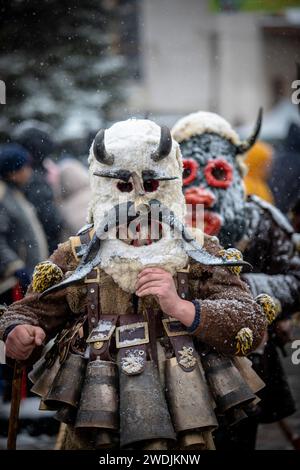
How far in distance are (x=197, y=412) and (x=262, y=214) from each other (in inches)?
70.8

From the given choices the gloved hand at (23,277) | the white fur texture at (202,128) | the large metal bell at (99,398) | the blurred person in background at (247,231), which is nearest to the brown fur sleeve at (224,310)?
the large metal bell at (99,398)

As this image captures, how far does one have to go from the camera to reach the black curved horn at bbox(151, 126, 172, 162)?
300cm

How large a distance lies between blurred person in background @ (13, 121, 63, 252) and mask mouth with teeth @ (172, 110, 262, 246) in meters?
2.00

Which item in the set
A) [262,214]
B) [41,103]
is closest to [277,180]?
[262,214]

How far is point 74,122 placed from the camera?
10648mm

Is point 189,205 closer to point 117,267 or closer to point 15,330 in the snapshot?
point 117,267

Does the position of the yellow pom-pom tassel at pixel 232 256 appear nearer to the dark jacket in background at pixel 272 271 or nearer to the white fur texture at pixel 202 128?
the dark jacket in background at pixel 272 271

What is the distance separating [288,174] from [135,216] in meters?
4.31

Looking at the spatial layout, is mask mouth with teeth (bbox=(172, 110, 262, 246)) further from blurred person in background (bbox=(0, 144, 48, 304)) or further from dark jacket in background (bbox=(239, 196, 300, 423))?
blurred person in background (bbox=(0, 144, 48, 304))

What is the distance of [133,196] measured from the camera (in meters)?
3.04

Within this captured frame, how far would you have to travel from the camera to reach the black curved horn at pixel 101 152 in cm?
301

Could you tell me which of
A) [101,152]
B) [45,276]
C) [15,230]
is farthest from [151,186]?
[15,230]

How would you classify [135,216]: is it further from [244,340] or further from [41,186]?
[41,186]

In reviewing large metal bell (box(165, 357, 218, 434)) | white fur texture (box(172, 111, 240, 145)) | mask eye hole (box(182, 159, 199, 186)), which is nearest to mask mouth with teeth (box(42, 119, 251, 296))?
large metal bell (box(165, 357, 218, 434))
